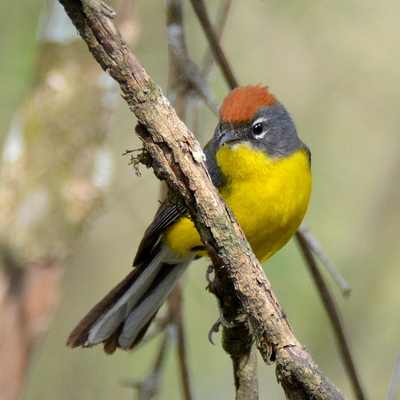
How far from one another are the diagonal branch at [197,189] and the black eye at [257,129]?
1.79 metres

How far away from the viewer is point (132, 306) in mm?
4496

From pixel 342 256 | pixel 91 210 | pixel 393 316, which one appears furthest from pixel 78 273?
pixel 393 316

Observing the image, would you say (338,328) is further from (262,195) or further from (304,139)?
(304,139)

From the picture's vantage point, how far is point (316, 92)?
23.1ft

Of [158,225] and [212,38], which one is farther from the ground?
[212,38]

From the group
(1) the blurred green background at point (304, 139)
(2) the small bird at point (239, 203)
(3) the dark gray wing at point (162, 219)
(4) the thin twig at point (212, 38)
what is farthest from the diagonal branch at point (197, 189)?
(1) the blurred green background at point (304, 139)

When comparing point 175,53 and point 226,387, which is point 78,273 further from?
point 175,53

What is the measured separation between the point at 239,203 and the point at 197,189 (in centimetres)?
159

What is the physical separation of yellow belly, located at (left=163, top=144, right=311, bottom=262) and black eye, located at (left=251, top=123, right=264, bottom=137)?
157 millimetres

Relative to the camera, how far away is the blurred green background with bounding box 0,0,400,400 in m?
6.41

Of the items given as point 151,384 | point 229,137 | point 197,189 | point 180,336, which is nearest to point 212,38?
point 229,137

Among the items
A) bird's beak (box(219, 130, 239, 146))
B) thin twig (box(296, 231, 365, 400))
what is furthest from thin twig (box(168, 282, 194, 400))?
bird's beak (box(219, 130, 239, 146))

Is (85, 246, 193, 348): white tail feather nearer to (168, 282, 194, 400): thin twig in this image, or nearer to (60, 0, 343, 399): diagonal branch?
(168, 282, 194, 400): thin twig

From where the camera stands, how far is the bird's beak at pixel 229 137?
13.4 ft
